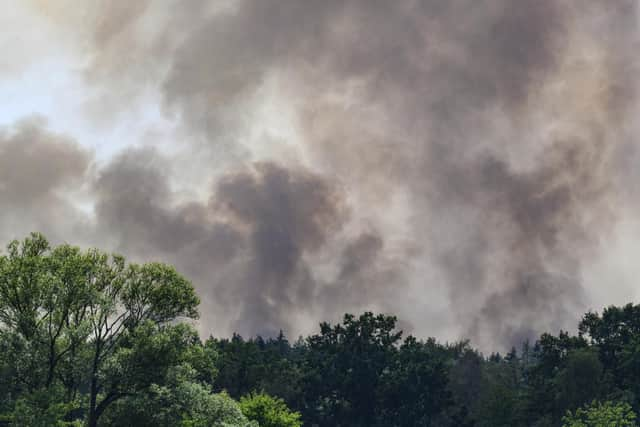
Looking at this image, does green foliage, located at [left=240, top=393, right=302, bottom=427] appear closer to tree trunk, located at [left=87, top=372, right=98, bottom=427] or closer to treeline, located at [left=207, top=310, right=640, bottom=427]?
tree trunk, located at [left=87, top=372, right=98, bottom=427]

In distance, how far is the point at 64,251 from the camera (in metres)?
65.6

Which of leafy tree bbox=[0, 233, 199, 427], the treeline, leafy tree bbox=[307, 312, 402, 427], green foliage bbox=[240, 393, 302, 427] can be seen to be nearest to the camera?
leafy tree bbox=[0, 233, 199, 427]

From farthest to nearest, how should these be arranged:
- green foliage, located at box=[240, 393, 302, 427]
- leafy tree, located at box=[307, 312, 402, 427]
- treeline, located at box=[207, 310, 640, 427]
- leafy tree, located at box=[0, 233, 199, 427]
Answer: leafy tree, located at box=[307, 312, 402, 427], treeline, located at box=[207, 310, 640, 427], green foliage, located at box=[240, 393, 302, 427], leafy tree, located at box=[0, 233, 199, 427]

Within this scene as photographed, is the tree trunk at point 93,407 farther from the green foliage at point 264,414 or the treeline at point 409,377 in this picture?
the treeline at point 409,377

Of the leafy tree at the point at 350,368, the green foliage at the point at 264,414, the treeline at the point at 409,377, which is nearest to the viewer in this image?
the green foliage at the point at 264,414

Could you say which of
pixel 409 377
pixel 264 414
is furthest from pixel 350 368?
pixel 264 414

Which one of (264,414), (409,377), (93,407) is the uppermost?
(409,377)

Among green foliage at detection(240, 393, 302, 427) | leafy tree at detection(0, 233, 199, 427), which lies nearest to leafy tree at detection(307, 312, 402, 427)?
green foliage at detection(240, 393, 302, 427)

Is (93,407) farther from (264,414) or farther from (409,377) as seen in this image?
(409,377)

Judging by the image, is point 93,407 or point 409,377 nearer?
point 93,407

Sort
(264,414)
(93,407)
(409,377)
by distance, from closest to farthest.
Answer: (93,407), (264,414), (409,377)

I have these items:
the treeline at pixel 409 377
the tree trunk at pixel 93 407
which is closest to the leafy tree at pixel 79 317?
the tree trunk at pixel 93 407

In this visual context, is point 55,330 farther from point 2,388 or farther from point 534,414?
point 534,414

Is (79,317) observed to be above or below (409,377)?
below
